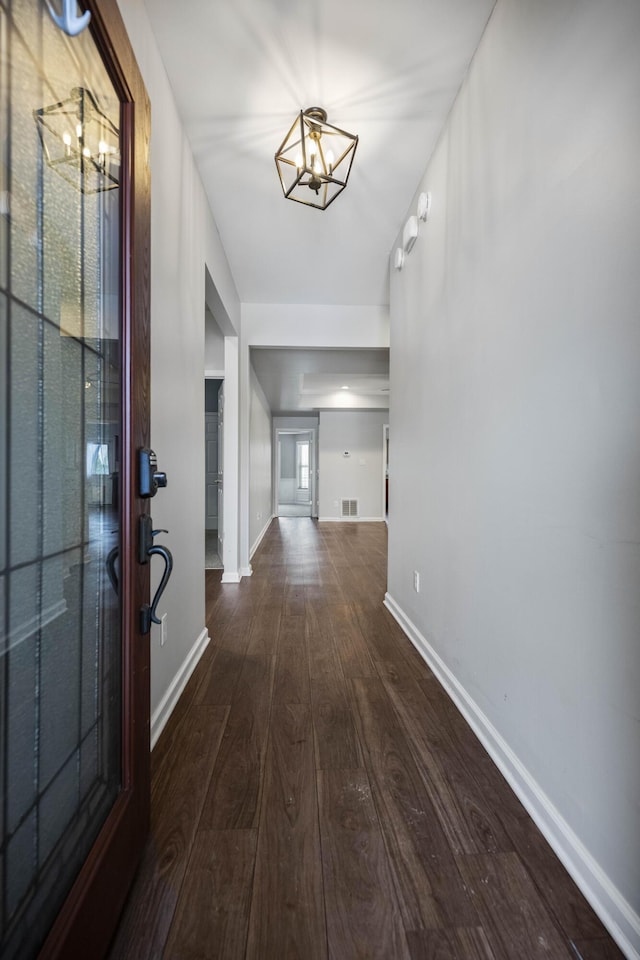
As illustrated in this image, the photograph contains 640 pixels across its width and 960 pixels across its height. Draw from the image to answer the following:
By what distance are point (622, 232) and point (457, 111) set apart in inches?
55.0

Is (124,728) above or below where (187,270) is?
below

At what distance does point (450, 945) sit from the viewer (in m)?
0.90

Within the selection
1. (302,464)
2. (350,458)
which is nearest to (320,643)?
(350,458)

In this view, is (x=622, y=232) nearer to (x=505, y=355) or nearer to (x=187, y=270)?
(x=505, y=355)

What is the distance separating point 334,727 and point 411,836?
1.76 ft

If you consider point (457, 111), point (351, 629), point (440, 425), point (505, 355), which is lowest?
point (351, 629)

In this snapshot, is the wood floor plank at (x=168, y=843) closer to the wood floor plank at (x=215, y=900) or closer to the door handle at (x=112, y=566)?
the wood floor plank at (x=215, y=900)

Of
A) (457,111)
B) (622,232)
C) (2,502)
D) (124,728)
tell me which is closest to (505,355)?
(622,232)

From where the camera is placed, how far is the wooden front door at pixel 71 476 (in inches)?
26.1

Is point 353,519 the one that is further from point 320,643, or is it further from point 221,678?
point 221,678

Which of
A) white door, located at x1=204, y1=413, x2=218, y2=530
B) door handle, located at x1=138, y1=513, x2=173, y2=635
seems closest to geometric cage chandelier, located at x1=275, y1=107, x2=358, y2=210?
door handle, located at x1=138, y1=513, x2=173, y2=635

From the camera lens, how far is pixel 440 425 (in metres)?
2.12

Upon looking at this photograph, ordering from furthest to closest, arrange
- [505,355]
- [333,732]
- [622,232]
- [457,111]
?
[457,111]
[333,732]
[505,355]
[622,232]

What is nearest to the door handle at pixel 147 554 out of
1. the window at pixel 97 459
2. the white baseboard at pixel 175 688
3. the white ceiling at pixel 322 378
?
the window at pixel 97 459
